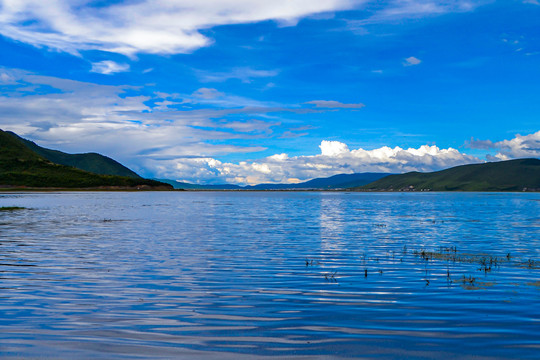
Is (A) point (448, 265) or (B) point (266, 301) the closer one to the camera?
(B) point (266, 301)

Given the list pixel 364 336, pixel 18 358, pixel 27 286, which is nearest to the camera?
pixel 18 358

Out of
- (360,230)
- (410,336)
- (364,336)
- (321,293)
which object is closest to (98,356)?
(364,336)

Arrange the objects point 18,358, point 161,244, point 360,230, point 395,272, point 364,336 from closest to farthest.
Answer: point 18,358
point 364,336
point 395,272
point 161,244
point 360,230

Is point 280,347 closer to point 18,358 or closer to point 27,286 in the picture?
point 18,358

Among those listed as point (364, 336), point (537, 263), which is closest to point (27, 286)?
point (364, 336)

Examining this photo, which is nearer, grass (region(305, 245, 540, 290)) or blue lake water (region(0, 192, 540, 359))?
blue lake water (region(0, 192, 540, 359))

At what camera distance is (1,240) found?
37219 millimetres

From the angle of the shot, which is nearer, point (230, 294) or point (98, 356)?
point (98, 356)

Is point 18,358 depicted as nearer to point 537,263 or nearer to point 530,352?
point 530,352

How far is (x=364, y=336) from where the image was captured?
40.2 ft

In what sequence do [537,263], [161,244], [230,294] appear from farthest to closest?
[161,244] < [537,263] < [230,294]

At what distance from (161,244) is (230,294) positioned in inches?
758

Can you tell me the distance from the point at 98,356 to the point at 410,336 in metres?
8.14

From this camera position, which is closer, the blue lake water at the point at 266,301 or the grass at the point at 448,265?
the blue lake water at the point at 266,301
